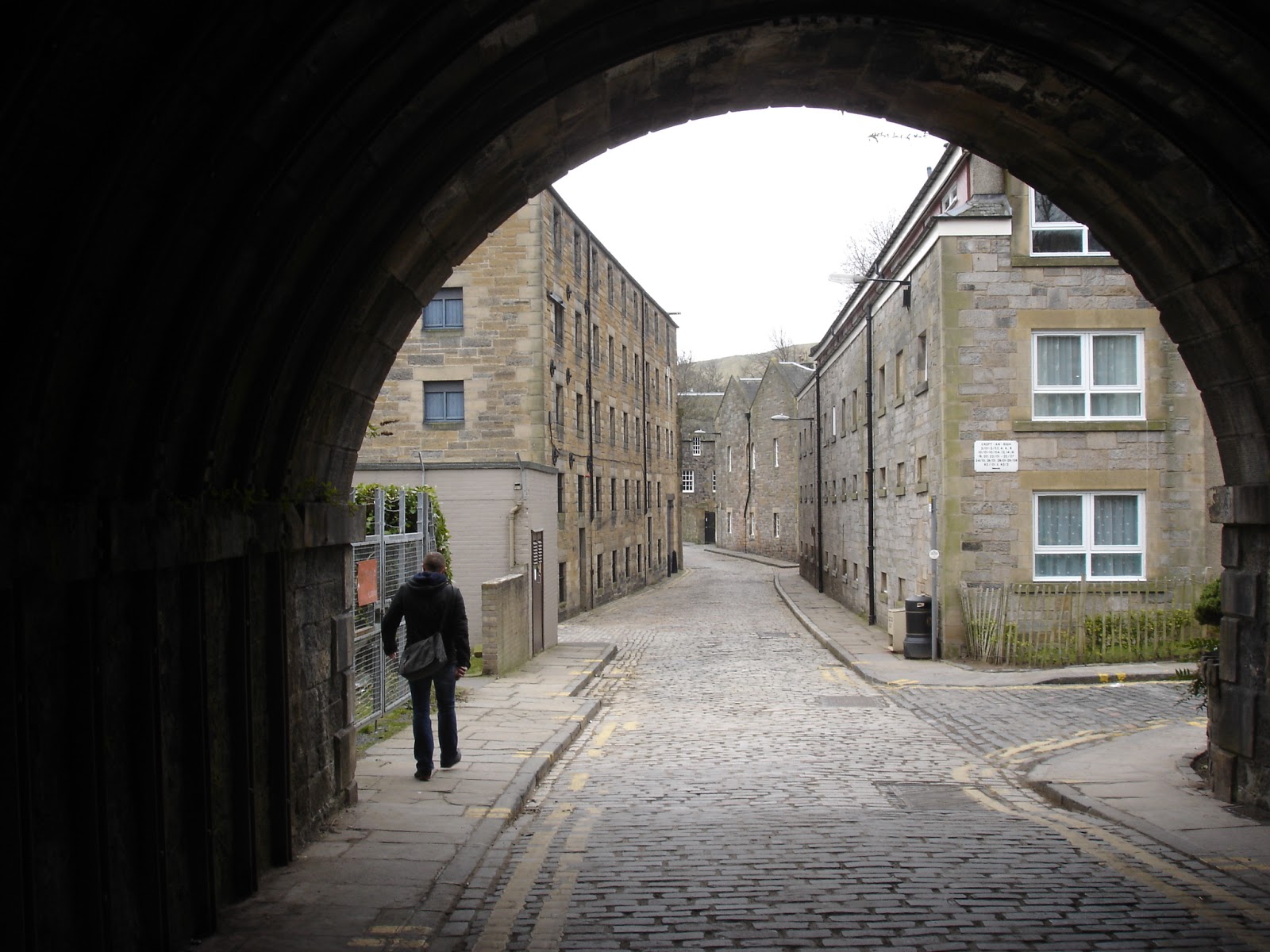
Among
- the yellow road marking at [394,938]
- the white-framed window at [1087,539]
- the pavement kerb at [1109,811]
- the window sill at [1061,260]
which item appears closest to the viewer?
the yellow road marking at [394,938]

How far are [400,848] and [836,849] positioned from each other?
9.46 ft

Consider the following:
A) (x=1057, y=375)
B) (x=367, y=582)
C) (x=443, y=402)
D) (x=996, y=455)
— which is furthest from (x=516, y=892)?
(x=443, y=402)

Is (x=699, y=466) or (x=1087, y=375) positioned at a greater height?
(x=1087, y=375)

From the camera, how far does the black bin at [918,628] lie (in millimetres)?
19359

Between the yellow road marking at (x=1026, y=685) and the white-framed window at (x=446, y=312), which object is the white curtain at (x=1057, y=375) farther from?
the white-framed window at (x=446, y=312)

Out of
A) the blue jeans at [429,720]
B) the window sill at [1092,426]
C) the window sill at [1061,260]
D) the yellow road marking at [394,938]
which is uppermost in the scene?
the window sill at [1061,260]

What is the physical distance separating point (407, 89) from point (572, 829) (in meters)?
5.19

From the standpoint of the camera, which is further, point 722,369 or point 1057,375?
point 722,369

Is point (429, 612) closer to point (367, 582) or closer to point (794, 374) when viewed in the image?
point (367, 582)

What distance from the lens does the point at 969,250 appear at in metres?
19.0

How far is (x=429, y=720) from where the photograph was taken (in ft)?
31.5

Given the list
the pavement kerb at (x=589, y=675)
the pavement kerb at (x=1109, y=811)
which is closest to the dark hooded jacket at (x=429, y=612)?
the pavement kerb at (x=589, y=675)

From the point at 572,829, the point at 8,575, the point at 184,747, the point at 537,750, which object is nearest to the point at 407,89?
the point at 8,575

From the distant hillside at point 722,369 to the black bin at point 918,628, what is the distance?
57.1 metres
